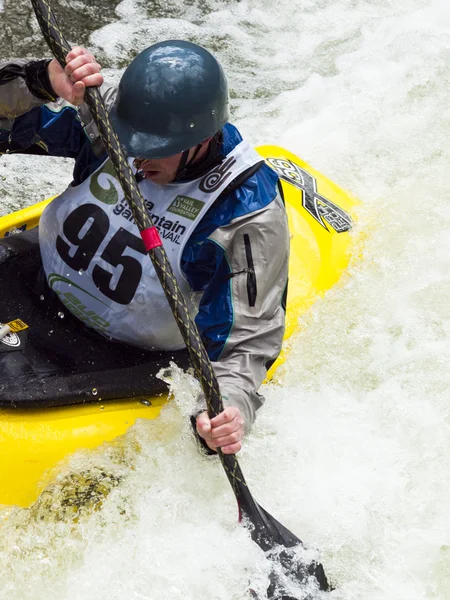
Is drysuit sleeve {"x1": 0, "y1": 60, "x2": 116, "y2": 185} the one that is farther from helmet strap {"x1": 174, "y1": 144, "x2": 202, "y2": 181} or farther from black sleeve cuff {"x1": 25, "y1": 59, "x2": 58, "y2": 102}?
helmet strap {"x1": 174, "y1": 144, "x2": 202, "y2": 181}

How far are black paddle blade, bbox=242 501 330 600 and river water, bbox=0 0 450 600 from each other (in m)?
0.04

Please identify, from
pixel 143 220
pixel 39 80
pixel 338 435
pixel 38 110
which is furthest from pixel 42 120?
pixel 338 435

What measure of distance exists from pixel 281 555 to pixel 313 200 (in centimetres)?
152

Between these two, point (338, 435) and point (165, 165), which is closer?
point (165, 165)

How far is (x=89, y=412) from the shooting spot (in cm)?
234

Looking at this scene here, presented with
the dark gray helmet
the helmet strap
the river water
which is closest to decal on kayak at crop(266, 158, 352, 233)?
the river water

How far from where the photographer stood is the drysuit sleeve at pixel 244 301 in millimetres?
2184

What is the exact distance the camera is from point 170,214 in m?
2.28

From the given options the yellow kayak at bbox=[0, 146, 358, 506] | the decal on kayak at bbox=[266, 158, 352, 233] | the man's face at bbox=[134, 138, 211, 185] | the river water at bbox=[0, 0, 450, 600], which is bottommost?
the river water at bbox=[0, 0, 450, 600]

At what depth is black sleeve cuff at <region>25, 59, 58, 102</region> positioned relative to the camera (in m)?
2.30

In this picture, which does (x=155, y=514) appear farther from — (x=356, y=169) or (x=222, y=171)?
(x=356, y=169)

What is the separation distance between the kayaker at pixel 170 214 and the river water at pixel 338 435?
0.25 metres

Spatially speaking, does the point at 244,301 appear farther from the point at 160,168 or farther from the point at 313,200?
the point at 313,200

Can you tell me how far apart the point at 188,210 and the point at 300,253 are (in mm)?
935
